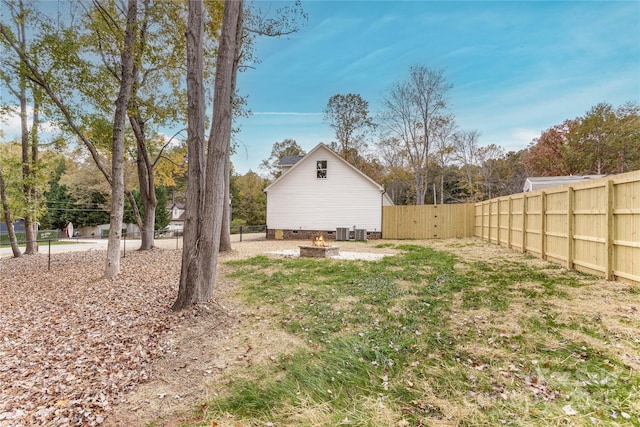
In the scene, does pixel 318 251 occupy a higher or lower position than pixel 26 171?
lower

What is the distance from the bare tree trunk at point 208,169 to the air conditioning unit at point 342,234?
12.5 metres

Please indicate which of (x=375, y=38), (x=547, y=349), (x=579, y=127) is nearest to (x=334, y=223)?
(x=375, y=38)

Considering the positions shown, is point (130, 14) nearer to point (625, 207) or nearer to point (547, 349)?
point (547, 349)

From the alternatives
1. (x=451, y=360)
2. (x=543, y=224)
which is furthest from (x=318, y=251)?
(x=451, y=360)

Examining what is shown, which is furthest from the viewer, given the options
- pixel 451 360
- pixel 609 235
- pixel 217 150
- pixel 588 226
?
pixel 588 226

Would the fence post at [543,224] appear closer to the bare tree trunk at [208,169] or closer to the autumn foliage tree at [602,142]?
the bare tree trunk at [208,169]

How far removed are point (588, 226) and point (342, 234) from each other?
11982 mm

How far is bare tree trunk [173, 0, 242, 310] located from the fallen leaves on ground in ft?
1.91

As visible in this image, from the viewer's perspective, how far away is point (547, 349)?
9.77ft

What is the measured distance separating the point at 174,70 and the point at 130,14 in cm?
357

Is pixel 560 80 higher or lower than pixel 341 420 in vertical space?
higher

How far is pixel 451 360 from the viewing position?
9.57 ft

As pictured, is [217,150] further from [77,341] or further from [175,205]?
[175,205]

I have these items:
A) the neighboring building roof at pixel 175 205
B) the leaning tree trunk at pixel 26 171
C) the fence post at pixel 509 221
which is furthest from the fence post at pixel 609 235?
the neighboring building roof at pixel 175 205
